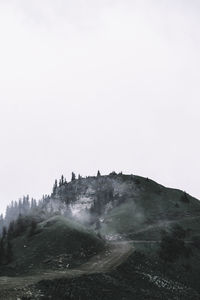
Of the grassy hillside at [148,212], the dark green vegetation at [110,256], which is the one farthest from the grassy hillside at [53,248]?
the grassy hillside at [148,212]

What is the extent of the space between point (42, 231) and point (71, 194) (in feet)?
344

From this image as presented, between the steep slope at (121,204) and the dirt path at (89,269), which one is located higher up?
the steep slope at (121,204)

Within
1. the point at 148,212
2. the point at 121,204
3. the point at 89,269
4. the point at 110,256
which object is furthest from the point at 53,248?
the point at 121,204

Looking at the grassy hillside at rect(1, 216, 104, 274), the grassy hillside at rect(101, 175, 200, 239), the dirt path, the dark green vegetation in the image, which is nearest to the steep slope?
the grassy hillside at rect(101, 175, 200, 239)

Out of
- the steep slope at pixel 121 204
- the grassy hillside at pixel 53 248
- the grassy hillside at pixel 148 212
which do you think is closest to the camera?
the grassy hillside at pixel 53 248

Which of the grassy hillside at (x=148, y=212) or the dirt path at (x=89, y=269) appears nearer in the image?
the dirt path at (x=89, y=269)

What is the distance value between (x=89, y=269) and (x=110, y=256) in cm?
1184

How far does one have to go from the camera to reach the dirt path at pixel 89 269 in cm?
3783

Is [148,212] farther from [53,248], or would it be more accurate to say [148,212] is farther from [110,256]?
[53,248]

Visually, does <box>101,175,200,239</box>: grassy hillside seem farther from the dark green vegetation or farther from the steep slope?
the dark green vegetation

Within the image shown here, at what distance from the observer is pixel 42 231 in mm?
68562

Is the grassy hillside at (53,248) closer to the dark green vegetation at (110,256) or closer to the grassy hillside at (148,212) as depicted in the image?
the dark green vegetation at (110,256)

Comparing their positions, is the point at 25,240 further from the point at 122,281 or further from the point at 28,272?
the point at 122,281

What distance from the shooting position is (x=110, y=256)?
6034cm
